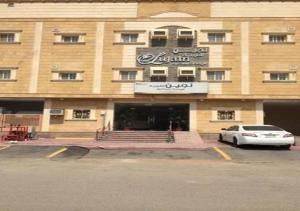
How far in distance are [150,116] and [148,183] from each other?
22139 millimetres

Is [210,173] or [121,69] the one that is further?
[121,69]

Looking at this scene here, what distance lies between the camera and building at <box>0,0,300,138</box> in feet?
94.3

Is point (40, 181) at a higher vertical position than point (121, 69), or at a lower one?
lower

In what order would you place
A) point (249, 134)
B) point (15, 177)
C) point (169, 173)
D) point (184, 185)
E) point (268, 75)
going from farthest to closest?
point (268, 75)
point (249, 134)
point (169, 173)
point (15, 177)
point (184, 185)

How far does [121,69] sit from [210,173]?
19481 mm

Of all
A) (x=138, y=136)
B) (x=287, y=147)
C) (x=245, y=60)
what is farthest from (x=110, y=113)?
(x=287, y=147)

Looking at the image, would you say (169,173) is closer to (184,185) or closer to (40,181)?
(184,185)

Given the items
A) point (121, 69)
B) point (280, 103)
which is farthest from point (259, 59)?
point (121, 69)

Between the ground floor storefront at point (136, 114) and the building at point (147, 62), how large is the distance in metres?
0.08

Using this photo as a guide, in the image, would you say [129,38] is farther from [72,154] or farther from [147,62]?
[72,154]

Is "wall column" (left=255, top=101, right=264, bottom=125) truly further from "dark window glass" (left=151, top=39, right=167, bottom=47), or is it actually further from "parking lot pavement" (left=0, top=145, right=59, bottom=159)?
"parking lot pavement" (left=0, top=145, right=59, bottom=159)

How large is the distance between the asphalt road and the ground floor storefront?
44.4 feet

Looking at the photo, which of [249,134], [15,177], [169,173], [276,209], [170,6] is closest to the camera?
[276,209]

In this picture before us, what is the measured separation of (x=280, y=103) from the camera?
29891mm
